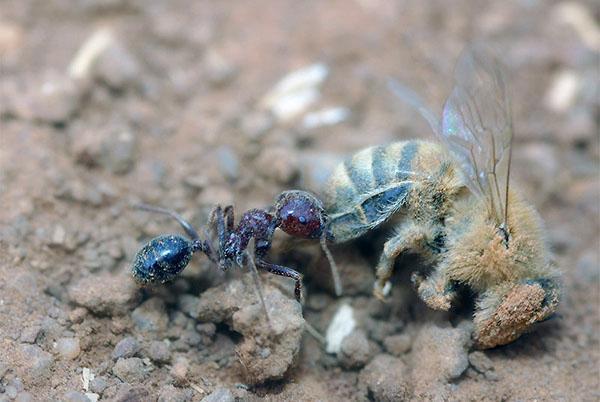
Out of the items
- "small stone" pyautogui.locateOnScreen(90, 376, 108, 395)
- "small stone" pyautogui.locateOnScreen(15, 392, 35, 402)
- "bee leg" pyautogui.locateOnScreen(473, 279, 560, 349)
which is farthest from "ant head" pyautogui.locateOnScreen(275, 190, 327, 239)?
"small stone" pyautogui.locateOnScreen(15, 392, 35, 402)

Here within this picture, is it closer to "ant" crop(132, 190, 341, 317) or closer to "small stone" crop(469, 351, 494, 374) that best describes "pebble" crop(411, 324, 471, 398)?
"small stone" crop(469, 351, 494, 374)

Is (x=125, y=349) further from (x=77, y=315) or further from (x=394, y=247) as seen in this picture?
(x=394, y=247)

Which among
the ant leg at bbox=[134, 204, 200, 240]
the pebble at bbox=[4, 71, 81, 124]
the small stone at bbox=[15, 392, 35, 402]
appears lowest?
the small stone at bbox=[15, 392, 35, 402]

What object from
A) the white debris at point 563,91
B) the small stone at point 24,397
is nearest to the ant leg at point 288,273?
the small stone at point 24,397

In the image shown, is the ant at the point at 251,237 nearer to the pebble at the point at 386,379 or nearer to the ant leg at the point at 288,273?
the ant leg at the point at 288,273

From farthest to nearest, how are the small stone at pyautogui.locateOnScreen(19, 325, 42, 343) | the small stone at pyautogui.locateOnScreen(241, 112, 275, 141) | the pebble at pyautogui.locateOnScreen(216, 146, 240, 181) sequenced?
the small stone at pyautogui.locateOnScreen(241, 112, 275, 141)
the pebble at pyautogui.locateOnScreen(216, 146, 240, 181)
the small stone at pyautogui.locateOnScreen(19, 325, 42, 343)

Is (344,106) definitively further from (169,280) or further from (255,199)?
(169,280)

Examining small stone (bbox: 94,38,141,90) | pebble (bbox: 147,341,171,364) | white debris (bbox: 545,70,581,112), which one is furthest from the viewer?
white debris (bbox: 545,70,581,112)
